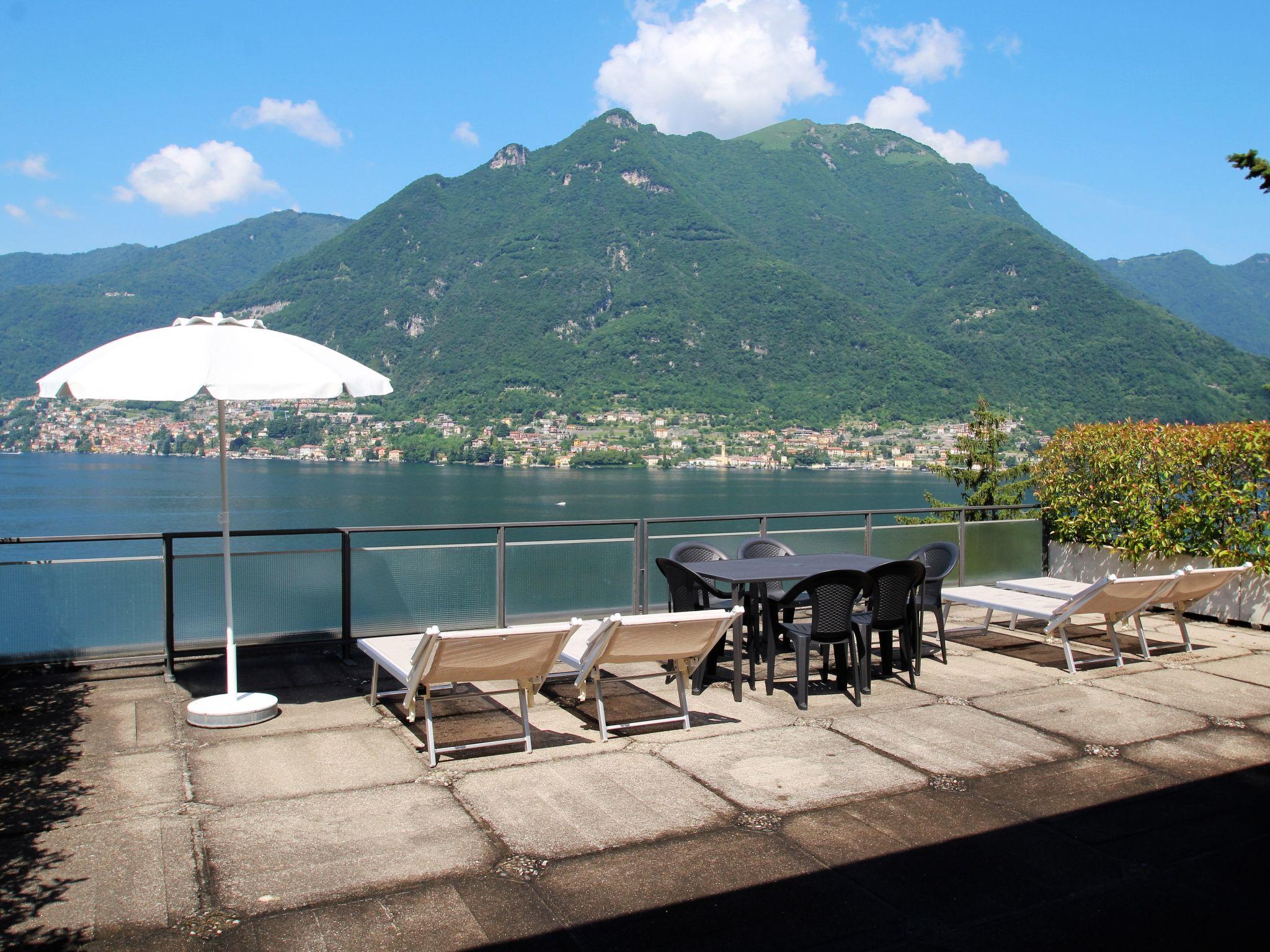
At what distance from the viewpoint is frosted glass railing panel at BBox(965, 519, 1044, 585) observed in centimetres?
960

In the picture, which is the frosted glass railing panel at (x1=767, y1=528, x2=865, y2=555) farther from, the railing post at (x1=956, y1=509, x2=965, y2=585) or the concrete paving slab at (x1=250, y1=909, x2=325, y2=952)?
the concrete paving slab at (x1=250, y1=909, x2=325, y2=952)

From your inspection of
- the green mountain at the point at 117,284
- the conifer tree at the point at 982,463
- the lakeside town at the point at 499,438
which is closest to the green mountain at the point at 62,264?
the green mountain at the point at 117,284

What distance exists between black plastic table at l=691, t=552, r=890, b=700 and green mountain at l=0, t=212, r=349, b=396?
187ft

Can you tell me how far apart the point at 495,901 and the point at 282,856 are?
0.86m

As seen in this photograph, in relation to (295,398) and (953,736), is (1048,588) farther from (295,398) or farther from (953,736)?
(295,398)

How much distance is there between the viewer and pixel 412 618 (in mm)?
7043

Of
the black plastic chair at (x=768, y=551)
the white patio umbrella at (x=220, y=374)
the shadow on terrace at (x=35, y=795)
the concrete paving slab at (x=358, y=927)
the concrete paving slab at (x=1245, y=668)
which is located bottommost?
the concrete paving slab at (x=1245, y=668)

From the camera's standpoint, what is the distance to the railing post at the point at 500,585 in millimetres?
7297

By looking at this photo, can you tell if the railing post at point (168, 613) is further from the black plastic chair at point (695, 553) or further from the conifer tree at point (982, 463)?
the conifer tree at point (982, 463)

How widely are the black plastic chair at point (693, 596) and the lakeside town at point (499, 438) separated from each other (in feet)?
226

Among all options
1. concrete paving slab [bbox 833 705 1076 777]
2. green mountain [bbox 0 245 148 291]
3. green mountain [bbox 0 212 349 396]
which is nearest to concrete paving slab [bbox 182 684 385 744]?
concrete paving slab [bbox 833 705 1076 777]

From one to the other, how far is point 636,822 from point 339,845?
1.12m

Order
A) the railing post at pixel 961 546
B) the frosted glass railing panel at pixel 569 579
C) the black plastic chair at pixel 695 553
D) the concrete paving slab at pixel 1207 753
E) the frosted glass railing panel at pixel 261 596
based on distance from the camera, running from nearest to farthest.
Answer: the concrete paving slab at pixel 1207 753
the frosted glass railing panel at pixel 261 596
the black plastic chair at pixel 695 553
the frosted glass railing panel at pixel 569 579
the railing post at pixel 961 546

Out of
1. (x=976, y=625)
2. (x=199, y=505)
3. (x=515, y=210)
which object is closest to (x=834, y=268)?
(x=515, y=210)
